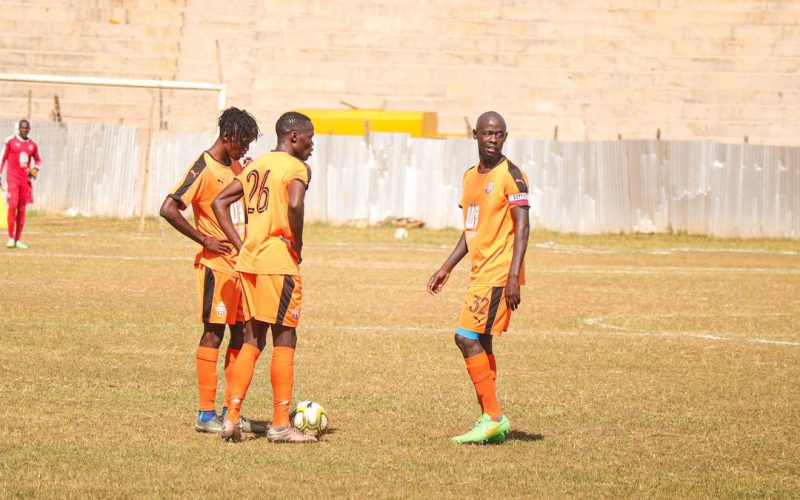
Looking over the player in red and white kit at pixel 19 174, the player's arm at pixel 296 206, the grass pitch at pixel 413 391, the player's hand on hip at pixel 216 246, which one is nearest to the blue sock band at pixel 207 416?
the grass pitch at pixel 413 391

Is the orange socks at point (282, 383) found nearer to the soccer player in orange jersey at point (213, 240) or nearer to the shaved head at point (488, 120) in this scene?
the soccer player in orange jersey at point (213, 240)

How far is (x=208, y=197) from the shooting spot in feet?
28.9

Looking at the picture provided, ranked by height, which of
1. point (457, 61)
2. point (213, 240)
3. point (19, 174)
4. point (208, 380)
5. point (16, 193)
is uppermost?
point (457, 61)

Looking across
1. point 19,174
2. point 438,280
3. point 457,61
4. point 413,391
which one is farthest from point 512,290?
point 457,61

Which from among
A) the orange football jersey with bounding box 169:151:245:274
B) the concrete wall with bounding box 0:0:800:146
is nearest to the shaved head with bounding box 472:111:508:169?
the orange football jersey with bounding box 169:151:245:274

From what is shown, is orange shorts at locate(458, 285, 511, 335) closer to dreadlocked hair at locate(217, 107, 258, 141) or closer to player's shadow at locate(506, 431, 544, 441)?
player's shadow at locate(506, 431, 544, 441)

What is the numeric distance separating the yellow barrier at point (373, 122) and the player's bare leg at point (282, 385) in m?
27.3

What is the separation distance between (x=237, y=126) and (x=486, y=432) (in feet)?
8.25

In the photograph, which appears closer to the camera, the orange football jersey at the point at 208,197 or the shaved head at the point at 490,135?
the shaved head at the point at 490,135

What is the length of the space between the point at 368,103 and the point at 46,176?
9.64 meters

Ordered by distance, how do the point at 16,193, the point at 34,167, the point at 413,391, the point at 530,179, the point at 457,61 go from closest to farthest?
the point at 413,391 < the point at 16,193 < the point at 34,167 < the point at 530,179 < the point at 457,61

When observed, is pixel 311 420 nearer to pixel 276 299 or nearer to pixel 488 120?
pixel 276 299

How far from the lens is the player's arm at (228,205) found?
827 cm

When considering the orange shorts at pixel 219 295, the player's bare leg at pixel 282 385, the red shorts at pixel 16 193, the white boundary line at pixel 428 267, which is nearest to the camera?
the player's bare leg at pixel 282 385
